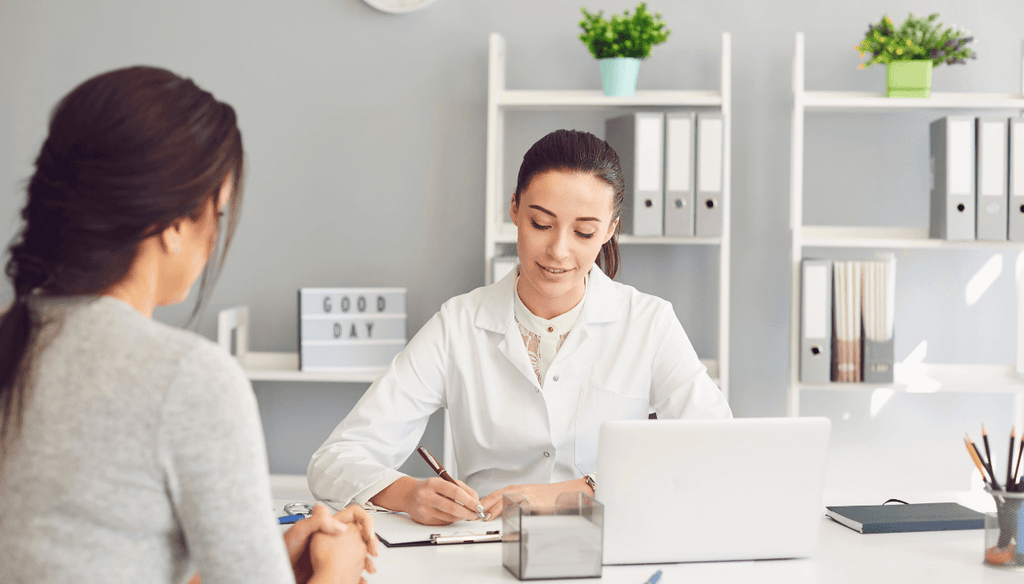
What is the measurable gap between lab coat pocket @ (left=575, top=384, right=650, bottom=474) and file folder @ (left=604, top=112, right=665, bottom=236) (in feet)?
2.53

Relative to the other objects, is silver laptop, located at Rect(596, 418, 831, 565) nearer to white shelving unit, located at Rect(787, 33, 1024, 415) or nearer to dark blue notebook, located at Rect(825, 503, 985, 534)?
dark blue notebook, located at Rect(825, 503, 985, 534)

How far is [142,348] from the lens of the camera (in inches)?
26.0

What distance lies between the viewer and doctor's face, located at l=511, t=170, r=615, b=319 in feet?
5.33

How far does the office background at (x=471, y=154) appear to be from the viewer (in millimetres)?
2660

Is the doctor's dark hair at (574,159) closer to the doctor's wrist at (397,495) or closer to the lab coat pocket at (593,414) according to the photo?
the lab coat pocket at (593,414)

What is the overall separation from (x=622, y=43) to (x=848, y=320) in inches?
40.5

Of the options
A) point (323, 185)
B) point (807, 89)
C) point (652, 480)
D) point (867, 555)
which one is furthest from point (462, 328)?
point (807, 89)

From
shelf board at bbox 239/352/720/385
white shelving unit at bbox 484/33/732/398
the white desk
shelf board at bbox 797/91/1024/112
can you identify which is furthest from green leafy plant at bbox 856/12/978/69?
the white desk

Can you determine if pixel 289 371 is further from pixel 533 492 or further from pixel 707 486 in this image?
pixel 707 486

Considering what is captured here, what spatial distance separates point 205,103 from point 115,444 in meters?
0.30

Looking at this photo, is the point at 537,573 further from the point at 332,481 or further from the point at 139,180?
the point at 139,180

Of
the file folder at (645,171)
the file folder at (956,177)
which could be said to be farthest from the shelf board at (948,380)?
the file folder at (645,171)

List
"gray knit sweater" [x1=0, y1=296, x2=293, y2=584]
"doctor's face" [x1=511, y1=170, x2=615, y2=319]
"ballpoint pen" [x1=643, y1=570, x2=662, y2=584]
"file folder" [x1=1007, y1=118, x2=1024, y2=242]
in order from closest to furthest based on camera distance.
Result: "gray knit sweater" [x1=0, y1=296, x2=293, y2=584], "ballpoint pen" [x1=643, y1=570, x2=662, y2=584], "doctor's face" [x1=511, y1=170, x2=615, y2=319], "file folder" [x1=1007, y1=118, x2=1024, y2=242]

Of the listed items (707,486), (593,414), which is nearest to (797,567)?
(707,486)
